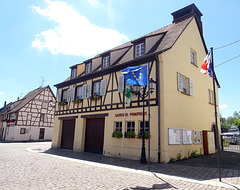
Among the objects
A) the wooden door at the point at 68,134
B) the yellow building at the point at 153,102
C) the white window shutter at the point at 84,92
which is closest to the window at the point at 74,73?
the yellow building at the point at 153,102

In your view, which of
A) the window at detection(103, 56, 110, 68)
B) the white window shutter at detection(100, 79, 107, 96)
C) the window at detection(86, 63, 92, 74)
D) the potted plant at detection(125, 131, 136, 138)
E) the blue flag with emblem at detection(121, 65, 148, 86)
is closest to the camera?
the blue flag with emblem at detection(121, 65, 148, 86)

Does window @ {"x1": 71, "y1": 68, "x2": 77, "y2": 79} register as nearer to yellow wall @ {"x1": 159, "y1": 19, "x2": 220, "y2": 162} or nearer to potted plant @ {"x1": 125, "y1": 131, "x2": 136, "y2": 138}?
potted plant @ {"x1": 125, "y1": 131, "x2": 136, "y2": 138}

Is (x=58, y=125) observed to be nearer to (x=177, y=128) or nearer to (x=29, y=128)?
(x=177, y=128)

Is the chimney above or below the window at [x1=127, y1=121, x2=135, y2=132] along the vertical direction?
above

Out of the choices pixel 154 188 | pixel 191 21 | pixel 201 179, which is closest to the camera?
pixel 154 188

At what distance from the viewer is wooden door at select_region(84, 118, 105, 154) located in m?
13.1

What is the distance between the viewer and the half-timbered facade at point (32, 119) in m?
29.2

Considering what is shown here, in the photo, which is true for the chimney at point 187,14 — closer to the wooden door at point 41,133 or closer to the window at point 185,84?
the window at point 185,84

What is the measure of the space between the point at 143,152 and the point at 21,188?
568cm

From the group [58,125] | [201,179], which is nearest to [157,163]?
[201,179]

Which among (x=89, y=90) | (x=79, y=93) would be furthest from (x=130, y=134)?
(x=79, y=93)

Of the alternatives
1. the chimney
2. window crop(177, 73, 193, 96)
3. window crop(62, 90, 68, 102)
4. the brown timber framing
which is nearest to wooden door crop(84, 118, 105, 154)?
the brown timber framing

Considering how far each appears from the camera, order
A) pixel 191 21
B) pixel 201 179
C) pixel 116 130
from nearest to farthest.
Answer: pixel 201 179 → pixel 116 130 → pixel 191 21

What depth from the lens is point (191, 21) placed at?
44.0ft
